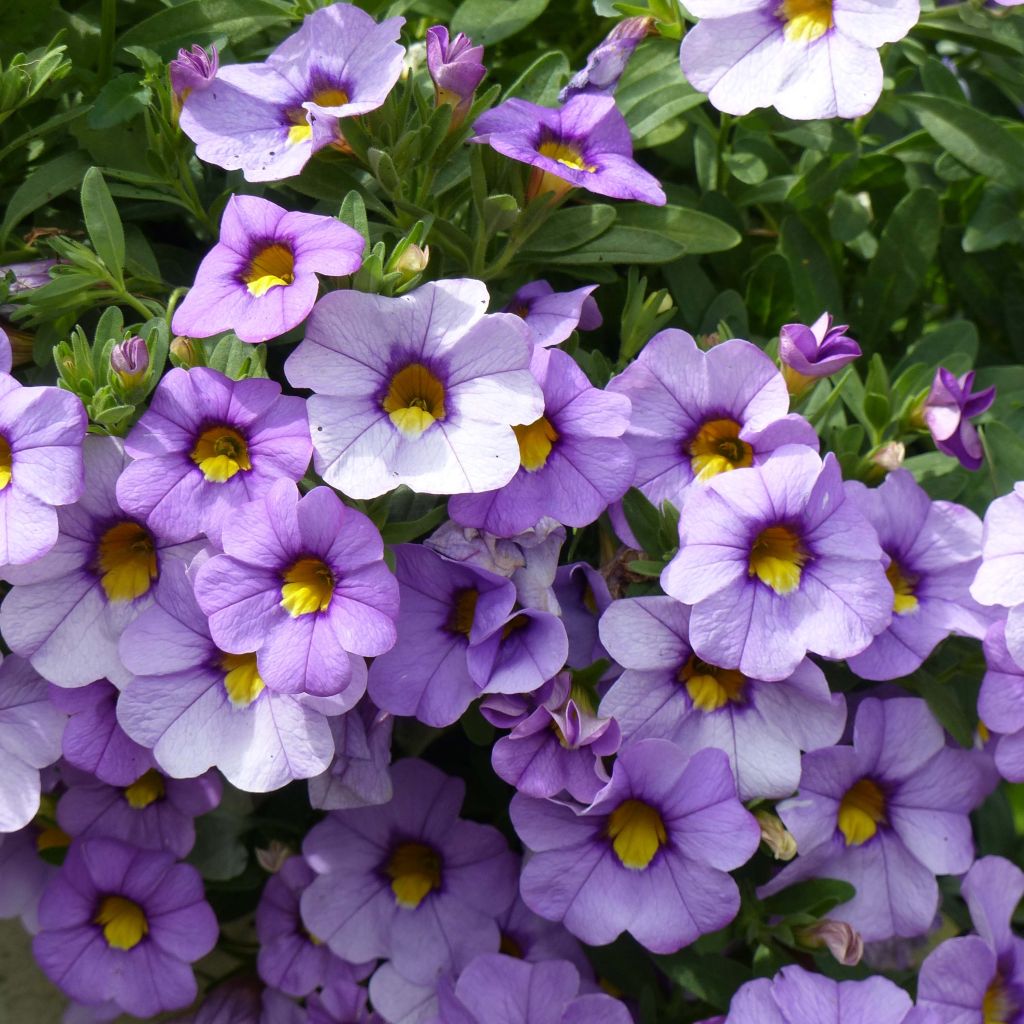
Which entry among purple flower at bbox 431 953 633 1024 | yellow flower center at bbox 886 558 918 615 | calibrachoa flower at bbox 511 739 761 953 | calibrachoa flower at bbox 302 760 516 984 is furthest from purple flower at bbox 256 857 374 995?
yellow flower center at bbox 886 558 918 615

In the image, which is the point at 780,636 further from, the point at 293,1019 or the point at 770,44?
the point at 293,1019

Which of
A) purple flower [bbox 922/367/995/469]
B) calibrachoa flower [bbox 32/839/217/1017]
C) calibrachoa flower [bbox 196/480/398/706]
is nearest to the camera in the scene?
calibrachoa flower [bbox 196/480/398/706]

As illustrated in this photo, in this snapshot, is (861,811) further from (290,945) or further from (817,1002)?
(290,945)

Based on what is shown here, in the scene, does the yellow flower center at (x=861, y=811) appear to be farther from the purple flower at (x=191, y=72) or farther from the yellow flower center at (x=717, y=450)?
the purple flower at (x=191, y=72)

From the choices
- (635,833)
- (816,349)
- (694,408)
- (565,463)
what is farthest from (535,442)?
(635,833)

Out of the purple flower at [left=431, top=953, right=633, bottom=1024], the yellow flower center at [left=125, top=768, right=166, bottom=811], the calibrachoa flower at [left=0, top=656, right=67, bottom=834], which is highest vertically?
the calibrachoa flower at [left=0, top=656, right=67, bottom=834]

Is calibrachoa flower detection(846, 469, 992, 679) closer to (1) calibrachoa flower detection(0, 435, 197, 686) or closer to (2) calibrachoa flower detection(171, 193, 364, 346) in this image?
(2) calibrachoa flower detection(171, 193, 364, 346)
